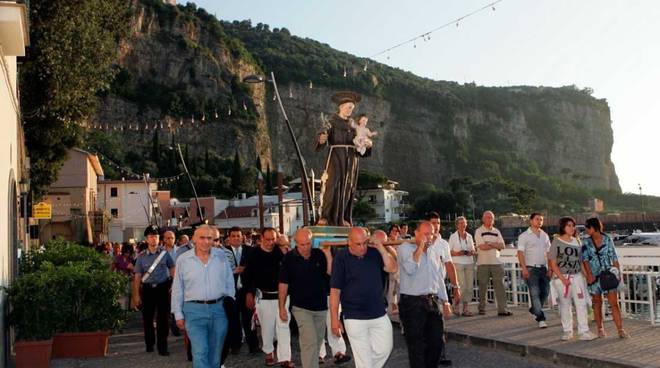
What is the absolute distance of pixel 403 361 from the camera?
27.5 feet

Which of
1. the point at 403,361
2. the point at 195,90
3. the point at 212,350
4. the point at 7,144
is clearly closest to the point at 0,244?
the point at 7,144

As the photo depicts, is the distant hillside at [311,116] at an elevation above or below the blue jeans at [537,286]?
above

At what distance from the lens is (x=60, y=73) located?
17047 millimetres

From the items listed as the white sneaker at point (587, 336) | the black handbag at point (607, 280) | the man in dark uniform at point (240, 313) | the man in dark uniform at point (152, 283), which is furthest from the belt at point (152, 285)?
the black handbag at point (607, 280)

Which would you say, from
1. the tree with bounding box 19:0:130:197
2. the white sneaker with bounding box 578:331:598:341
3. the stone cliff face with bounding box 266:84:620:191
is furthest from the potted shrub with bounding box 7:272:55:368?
the stone cliff face with bounding box 266:84:620:191

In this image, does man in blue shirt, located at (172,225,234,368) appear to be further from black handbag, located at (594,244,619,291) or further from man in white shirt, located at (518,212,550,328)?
man in white shirt, located at (518,212,550,328)

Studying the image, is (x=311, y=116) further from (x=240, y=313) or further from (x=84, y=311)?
(x=84, y=311)

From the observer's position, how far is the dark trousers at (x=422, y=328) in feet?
21.3

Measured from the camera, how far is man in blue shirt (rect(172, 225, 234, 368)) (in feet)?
20.9

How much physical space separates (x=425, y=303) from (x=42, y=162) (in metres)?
17.1

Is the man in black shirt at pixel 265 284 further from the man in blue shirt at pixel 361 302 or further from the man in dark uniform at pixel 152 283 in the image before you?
the man in blue shirt at pixel 361 302

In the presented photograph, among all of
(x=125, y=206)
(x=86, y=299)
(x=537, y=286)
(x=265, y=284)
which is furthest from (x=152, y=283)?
(x=125, y=206)

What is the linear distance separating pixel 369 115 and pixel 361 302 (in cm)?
12273

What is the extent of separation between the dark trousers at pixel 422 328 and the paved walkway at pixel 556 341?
1.93 meters
